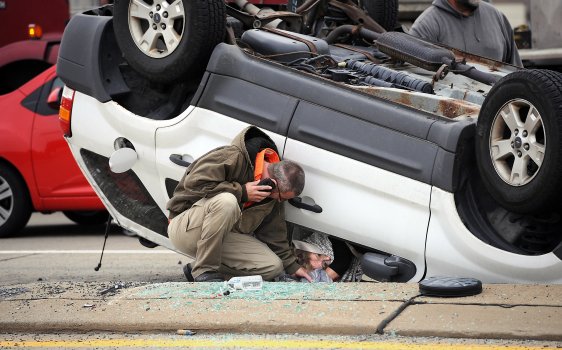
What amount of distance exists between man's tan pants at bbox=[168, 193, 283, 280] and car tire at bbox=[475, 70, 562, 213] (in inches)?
55.9

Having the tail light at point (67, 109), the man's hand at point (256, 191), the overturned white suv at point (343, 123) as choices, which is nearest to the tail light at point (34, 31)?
the overturned white suv at point (343, 123)

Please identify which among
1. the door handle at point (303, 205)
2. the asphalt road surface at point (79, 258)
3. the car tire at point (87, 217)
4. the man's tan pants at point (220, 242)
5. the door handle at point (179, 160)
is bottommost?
the car tire at point (87, 217)

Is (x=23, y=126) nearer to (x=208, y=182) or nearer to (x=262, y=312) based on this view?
(x=208, y=182)

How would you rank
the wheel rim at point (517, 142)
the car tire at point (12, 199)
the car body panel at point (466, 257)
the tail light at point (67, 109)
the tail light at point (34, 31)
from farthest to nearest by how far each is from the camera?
the tail light at point (34, 31), the car tire at point (12, 199), the tail light at point (67, 109), the car body panel at point (466, 257), the wheel rim at point (517, 142)

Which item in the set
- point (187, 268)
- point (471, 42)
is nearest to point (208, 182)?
point (187, 268)

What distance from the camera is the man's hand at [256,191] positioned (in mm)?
6344

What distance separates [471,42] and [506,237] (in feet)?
8.50

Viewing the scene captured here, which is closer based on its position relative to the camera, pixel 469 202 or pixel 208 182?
pixel 469 202

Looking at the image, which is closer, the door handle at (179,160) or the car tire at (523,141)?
the car tire at (523,141)

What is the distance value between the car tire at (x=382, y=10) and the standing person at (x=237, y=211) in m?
1.99

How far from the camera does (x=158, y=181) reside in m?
6.95

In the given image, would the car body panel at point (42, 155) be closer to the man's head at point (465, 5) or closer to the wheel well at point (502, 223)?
the man's head at point (465, 5)

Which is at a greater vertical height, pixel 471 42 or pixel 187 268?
pixel 471 42

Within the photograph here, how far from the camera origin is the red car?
10875 millimetres
